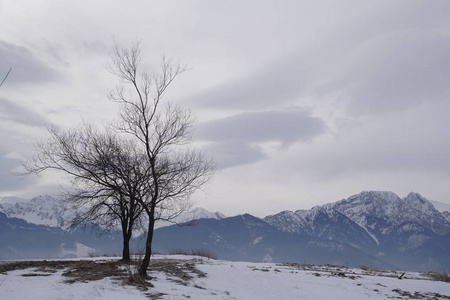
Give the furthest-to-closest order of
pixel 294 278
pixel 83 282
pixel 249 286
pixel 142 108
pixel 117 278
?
pixel 294 278 < pixel 142 108 < pixel 249 286 < pixel 117 278 < pixel 83 282

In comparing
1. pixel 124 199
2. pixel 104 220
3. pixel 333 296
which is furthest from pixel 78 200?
pixel 333 296

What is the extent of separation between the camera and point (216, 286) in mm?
17422

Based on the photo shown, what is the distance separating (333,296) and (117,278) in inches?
410

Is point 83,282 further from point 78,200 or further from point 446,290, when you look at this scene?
point 446,290

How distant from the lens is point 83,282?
15.1m

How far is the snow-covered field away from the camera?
43.6ft

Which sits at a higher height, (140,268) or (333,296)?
(140,268)

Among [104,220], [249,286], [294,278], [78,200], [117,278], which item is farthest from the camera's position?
[104,220]

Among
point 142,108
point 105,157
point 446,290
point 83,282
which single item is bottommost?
point 446,290

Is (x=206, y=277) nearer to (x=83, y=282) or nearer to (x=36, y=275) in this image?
(x=83, y=282)

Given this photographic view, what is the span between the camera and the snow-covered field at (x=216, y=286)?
523 inches

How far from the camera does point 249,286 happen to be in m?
18.3

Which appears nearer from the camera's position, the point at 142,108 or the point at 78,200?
the point at 142,108

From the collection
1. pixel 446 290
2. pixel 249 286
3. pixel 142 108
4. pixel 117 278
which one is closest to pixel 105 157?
pixel 142 108
